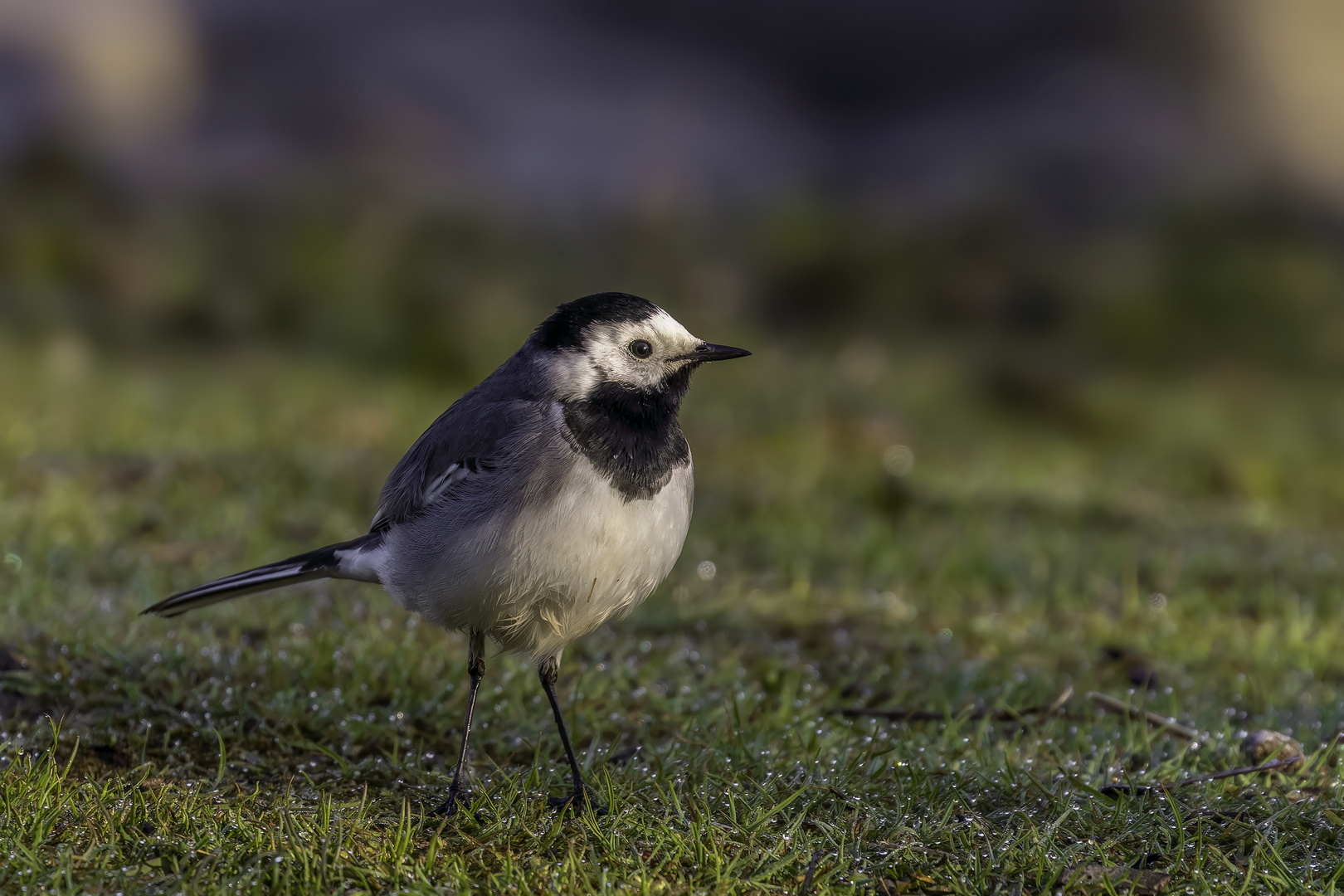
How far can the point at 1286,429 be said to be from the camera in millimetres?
10586

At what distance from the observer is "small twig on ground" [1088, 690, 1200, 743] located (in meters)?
3.67

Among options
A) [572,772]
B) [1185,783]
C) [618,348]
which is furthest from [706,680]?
[1185,783]

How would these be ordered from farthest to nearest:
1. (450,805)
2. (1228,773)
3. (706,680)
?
(706,680)
(1228,773)
(450,805)

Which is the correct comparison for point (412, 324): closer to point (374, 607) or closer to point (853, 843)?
point (374, 607)

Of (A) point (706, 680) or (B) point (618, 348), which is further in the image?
(A) point (706, 680)

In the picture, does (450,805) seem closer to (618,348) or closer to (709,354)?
(618,348)

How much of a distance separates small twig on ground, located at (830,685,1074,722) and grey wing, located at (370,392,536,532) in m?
1.54

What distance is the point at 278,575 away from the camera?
145 inches

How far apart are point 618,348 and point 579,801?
4.33ft

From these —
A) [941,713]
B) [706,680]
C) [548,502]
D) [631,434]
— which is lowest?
[706,680]

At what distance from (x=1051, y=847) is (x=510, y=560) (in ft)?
5.14

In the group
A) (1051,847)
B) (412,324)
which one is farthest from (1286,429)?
(1051,847)

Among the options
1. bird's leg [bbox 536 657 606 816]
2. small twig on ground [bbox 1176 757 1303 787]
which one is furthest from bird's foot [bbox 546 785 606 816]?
small twig on ground [bbox 1176 757 1303 787]

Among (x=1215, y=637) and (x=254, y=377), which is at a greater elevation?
(x=1215, y=637)
